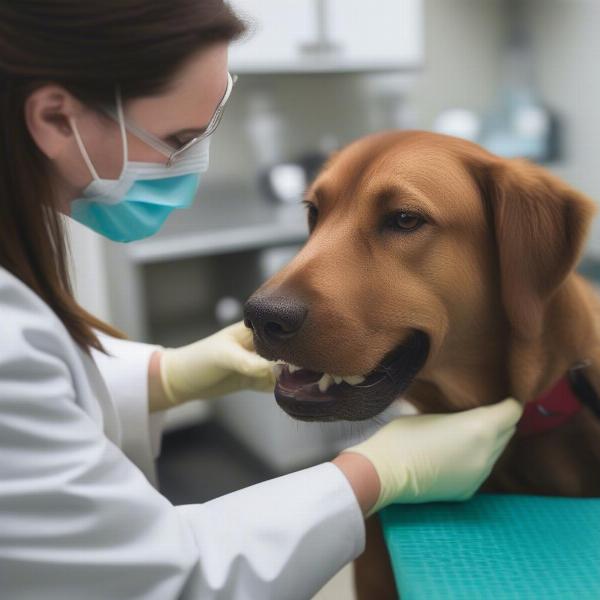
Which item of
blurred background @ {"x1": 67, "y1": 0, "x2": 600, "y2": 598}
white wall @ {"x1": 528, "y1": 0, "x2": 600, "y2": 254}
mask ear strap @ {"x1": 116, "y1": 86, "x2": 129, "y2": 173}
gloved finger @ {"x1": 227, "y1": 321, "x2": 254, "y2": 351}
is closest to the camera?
mask ear strap @ {"x1": 116, "y1": 86, "x2": 129, "y2": 173}

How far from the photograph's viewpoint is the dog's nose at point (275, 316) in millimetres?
769

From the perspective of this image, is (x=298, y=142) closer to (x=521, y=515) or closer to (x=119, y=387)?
(x=119, y=387)

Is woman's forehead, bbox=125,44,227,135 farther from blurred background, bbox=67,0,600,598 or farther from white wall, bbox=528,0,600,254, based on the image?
white wall, bbox=528,0,600,254

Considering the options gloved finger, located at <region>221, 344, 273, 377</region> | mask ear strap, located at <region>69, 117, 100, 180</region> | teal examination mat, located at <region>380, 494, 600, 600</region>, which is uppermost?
mask ear strap, located at <region>69, 117, 100, 180</region>

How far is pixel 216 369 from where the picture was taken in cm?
105

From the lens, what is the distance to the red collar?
85cm

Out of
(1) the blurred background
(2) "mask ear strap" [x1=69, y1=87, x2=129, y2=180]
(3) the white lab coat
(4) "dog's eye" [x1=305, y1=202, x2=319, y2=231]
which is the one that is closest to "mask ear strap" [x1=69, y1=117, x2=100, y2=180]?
(2) "mask ear strap" [x1=69, y1=87, x2=129, y2=180]

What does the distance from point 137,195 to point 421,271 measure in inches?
14.1

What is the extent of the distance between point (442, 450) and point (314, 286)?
0.80ft

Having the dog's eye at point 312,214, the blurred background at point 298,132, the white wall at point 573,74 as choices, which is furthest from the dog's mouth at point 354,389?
the white wall at point 573,74

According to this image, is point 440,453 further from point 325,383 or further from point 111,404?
point 111,404

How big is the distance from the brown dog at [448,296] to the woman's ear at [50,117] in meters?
0.27

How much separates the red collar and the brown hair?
552mm

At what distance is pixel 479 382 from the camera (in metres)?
0.88
